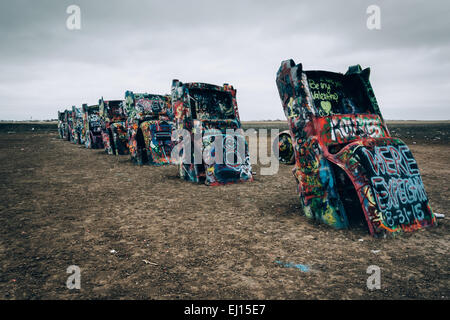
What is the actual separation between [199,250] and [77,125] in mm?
19086

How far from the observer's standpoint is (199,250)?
2988mm

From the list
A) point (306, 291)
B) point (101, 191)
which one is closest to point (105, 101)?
point (101, 191)

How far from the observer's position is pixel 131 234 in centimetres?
342

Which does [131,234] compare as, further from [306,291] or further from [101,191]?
[101,191]

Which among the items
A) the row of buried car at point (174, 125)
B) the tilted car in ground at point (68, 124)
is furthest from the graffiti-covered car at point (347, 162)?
the tilted car in ground at point (68, 124)

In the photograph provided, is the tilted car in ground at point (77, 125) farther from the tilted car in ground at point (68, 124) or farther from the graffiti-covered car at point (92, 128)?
the graffiti-covered car at point (92, 128)

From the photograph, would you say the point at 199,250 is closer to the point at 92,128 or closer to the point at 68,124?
the point at 92,128

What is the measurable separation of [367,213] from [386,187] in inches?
17.1

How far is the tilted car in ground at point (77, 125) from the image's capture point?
18.4 m

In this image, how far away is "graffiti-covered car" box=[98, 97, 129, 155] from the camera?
1223 centimetres

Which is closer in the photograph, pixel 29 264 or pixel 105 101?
pixel 29 264

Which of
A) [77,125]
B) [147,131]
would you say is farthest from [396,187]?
[77,125]

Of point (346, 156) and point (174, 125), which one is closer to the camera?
point (346, 156)

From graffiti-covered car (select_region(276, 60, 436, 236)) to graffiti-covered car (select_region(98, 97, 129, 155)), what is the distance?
9920mm
